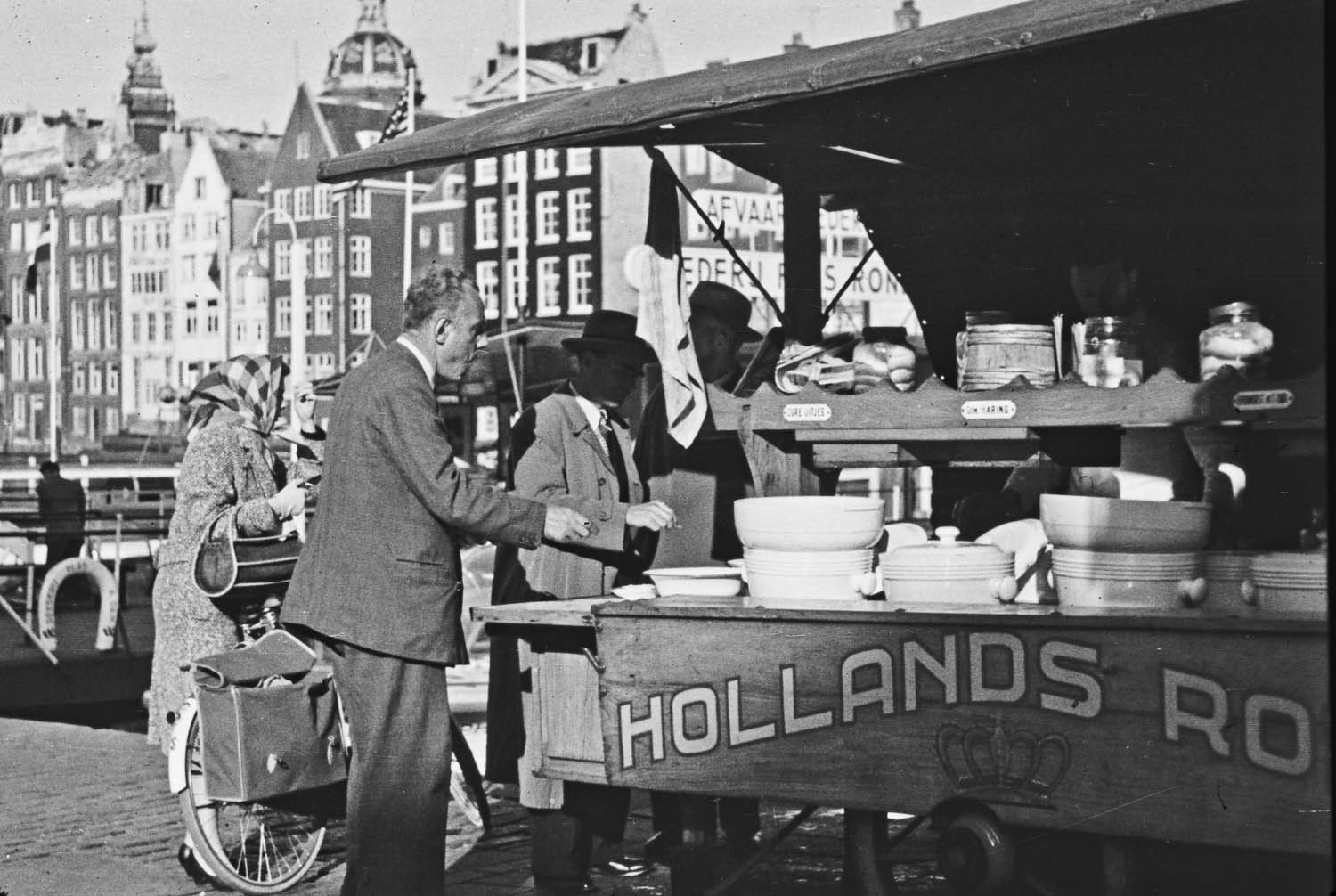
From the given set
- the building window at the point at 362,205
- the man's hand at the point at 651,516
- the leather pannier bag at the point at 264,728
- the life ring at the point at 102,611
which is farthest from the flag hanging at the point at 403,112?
the building window at the point at 362,205

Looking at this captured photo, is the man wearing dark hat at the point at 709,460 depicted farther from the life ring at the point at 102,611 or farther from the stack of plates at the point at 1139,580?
the life ring at the point at 102,611

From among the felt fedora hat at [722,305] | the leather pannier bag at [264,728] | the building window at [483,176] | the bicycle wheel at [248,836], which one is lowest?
the bicycle wheel at [248,836]

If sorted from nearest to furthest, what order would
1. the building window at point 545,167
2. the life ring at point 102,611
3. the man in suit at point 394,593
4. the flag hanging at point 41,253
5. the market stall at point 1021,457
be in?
1. the market stall at point 1021,457
2. the man in suit at point 394,593
3. the life ring at point 102,611
4. the flag hanging at point 41,253
5. the building window at point 545,167

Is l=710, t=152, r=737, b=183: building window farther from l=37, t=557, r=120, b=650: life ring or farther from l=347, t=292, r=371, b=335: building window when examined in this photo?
l=37, t=557, r=120, b=650: life ring

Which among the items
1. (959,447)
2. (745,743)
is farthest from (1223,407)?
(745,743)

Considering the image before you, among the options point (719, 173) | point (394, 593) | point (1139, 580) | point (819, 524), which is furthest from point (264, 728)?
point (719, 173)

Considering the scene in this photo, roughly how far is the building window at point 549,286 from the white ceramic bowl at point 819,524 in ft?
196

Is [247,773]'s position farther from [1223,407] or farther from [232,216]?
[232,216]

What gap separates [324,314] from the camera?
75.9 m

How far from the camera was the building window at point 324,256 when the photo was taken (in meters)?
75.3

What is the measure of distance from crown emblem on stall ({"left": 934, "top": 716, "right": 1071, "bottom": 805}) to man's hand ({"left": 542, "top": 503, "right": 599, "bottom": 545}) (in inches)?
48.6

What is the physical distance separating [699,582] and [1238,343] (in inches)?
65.8

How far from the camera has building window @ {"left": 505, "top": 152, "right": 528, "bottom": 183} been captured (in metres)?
52.5

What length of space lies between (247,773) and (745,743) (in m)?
1.77
